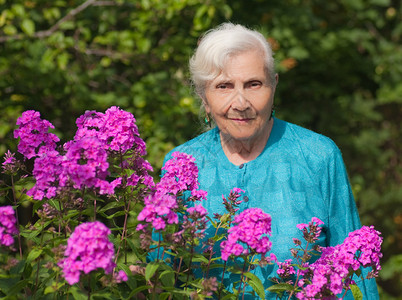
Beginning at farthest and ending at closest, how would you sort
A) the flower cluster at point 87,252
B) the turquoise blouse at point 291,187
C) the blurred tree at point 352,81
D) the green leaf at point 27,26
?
the blurred tree at point 352,81
the green leaf at point 27,26
the turquoise blouse at point 291,187
the flower cluster at point 87,252

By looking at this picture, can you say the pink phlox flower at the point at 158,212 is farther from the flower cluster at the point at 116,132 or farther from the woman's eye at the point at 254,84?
the woman's eye at the point at 254,84

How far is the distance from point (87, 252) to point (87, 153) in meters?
0.36

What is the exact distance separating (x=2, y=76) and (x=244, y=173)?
316 cm

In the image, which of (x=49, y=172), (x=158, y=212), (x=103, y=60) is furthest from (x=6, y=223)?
(x=103, y=60)

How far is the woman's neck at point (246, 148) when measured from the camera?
113 inches

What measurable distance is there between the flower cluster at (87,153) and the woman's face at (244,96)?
628 millimetres

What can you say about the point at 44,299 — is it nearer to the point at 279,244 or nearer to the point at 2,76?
the point at 279,244

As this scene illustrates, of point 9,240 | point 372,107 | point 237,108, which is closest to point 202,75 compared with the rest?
point 237,108

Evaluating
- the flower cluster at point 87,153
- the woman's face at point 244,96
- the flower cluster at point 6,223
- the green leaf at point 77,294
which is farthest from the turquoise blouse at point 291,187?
the flower cluster at point 6,223

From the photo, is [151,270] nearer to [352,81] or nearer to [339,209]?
[339,209]

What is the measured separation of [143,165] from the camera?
2.24 m

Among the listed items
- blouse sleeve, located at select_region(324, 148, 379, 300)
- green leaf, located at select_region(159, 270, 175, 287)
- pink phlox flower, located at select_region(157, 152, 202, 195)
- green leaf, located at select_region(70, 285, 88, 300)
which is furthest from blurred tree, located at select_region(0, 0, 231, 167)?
green leaf, located at select_region(70, 285, 88, 300)

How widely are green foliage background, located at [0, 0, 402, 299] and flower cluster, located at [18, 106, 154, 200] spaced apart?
205cm

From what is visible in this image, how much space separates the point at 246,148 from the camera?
2.89 meters
